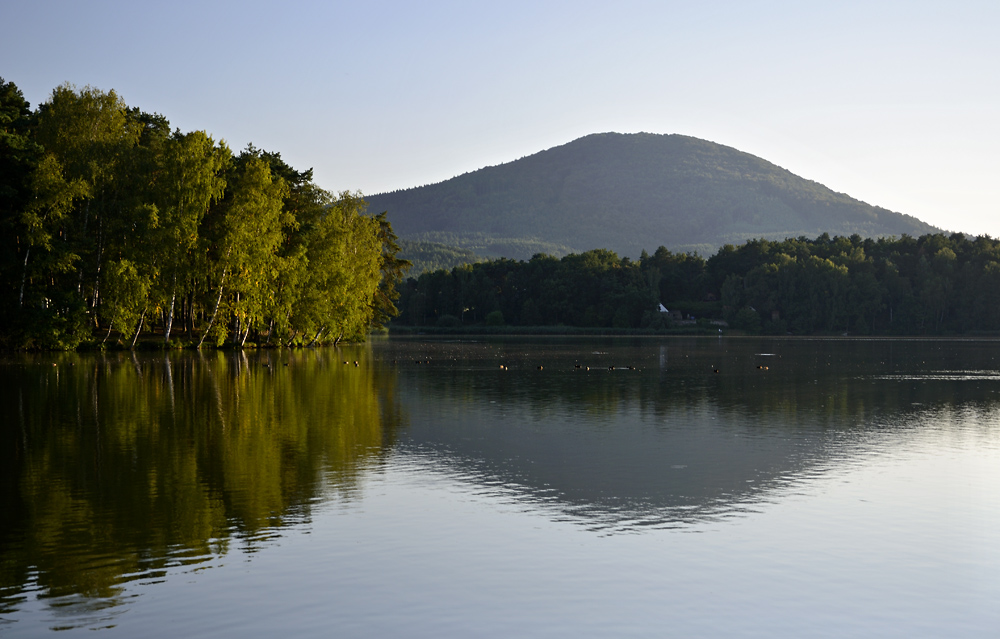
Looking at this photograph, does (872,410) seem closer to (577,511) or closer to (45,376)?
(577,511)

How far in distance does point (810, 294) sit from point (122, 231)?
444 ft

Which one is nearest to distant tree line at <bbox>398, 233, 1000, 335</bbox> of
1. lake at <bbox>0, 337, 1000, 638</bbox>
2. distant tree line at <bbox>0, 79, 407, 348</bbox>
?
distant tree line at <bbox>0, 79, 407, 348</bbox>

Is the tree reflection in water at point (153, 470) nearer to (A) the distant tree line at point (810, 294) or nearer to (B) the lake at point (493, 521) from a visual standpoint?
(B) the lake at point (493, 521)

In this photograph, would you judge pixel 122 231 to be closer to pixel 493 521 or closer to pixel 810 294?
pixel 493 521

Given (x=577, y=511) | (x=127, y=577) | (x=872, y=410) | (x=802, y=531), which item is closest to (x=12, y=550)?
(x=127, y=577)

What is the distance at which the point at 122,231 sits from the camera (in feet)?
210

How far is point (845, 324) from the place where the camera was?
16688cm

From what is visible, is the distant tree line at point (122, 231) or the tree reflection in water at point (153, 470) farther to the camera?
the distant tree line at point (122, 231)

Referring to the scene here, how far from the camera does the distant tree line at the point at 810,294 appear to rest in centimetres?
16575

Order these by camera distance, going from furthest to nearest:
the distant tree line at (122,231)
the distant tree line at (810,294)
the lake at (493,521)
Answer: the distant tree line at (810,294) → the distant tree line at (122,231) → the lake at (493,521)

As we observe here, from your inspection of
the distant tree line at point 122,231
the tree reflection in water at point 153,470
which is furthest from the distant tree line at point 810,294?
the tree reflection in water at point 153,470

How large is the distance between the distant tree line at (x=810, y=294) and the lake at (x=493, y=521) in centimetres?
14556

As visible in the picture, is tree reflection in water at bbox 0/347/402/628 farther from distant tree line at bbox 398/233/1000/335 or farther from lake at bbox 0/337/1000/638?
distant tree line at bbox 398/233/1000/335

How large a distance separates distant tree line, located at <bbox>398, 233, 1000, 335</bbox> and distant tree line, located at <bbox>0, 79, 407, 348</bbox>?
11736 centimetres
